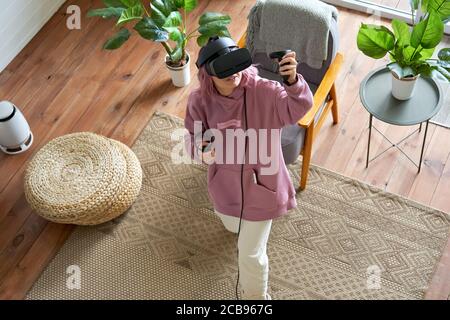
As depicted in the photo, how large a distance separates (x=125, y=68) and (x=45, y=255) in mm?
1107

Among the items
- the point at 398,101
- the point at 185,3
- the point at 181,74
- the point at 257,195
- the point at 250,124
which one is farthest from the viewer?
the point at 181,74

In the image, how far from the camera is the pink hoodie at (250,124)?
178 centimetres

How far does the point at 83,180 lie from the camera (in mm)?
2414

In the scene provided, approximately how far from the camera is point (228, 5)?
3.33m

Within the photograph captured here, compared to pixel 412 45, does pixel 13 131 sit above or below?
below

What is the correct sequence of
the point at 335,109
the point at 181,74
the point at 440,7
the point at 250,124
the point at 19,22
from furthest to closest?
the point at 19,22 < the point at 181,74 < the point at 335,109 < the point at 440,7 < the point at 250,124

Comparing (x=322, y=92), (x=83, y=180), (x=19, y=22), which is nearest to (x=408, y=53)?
(x=322, y=92)

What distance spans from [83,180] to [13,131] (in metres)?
0.53

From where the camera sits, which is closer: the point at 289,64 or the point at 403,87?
the point at 289,64

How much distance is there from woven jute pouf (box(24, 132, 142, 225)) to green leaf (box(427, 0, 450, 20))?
1332mm

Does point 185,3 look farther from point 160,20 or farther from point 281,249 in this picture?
point 281,249
